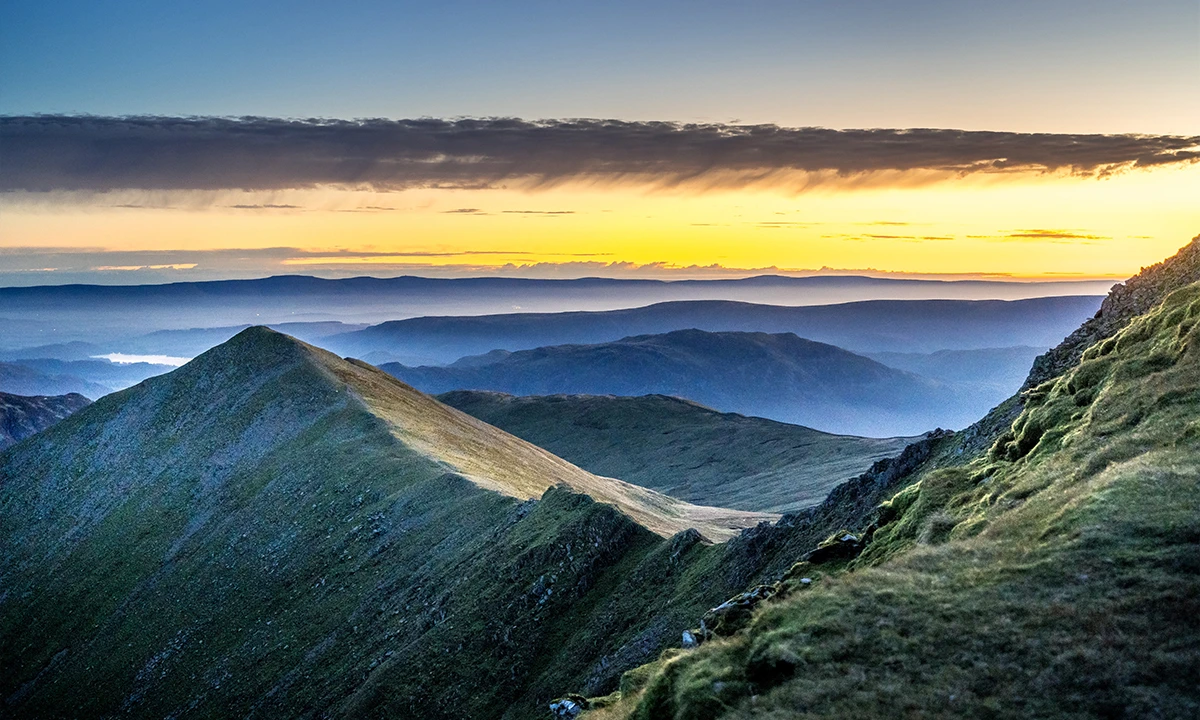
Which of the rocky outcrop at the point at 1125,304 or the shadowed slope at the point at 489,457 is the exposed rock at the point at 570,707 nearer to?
the rocky outcrop at the point at 1125,304

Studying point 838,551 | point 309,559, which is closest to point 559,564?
point 838,551

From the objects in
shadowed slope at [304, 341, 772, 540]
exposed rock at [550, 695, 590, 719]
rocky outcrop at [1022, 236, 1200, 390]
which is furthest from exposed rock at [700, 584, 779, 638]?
shadowed slope at [304, 341, 772, 540]

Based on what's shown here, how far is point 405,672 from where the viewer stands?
6069 centimetres

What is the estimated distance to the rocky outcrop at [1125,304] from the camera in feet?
160

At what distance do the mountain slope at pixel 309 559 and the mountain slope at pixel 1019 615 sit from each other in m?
26.8

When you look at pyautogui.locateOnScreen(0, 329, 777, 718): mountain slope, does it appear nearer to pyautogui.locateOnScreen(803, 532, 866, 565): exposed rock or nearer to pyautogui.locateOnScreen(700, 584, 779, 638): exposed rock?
pyautogui.locateOnScreen(803, 532, 866, 565): exposed rock

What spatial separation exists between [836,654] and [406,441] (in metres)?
98.1

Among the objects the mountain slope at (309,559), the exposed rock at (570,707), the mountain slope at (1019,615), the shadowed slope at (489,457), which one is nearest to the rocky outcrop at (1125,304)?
the mountain slope at (1019,615)

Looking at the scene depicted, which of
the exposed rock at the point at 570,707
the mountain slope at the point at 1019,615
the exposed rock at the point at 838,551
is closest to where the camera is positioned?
the mountain slope at the point at 1019,615

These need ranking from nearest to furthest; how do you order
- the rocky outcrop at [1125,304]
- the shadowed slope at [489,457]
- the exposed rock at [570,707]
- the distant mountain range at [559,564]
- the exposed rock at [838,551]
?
the distant mountain range at [559,564]
the exposed rock at [570,707]
the exposed rock at [838,551]
the rocky outcrop at [1125,304]
the shadowed slope at [489,457]

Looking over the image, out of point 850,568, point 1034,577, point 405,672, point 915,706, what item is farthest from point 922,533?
point 405,672

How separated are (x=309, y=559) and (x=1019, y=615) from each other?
85501 mm

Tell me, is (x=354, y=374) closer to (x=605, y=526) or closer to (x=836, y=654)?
(x=605, y=526)

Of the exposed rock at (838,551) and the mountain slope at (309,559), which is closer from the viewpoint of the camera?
the exposed rock at (838,551)
